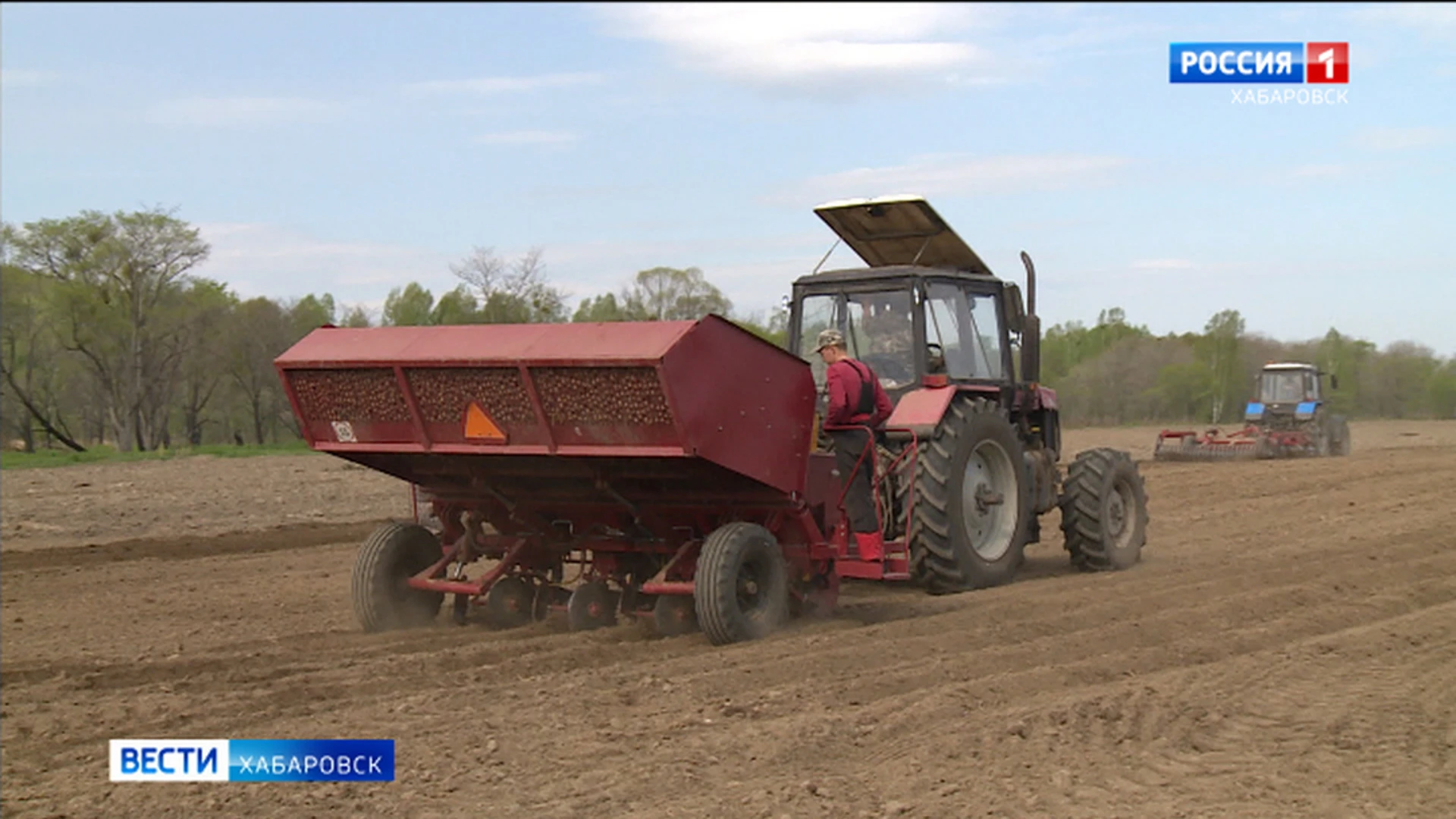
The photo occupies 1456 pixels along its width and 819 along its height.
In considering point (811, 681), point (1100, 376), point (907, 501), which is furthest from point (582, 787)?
point (1100, 376)

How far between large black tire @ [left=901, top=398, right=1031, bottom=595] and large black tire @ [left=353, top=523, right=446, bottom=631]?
2946mm

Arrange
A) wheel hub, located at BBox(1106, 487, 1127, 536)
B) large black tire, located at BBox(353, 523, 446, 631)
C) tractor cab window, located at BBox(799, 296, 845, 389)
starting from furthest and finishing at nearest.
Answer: wheel hub, located at BBox(1106, 487, 1127, 536) < tractor cab window, located at BBox(799, 296, 845, 389) < large black tire, located at BBox(353, 523, 446, 631)

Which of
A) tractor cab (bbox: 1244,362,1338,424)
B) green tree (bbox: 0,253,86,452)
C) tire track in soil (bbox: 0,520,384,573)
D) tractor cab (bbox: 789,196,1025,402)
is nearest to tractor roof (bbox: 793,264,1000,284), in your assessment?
tractor cab (bbox: 789,196,1025,402)

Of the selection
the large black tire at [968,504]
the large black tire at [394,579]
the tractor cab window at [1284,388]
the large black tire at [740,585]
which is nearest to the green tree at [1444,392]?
the tractor cab window at [1284,388]

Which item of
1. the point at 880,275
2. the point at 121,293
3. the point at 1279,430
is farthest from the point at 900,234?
the point at 121,293

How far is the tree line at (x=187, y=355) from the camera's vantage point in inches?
1492

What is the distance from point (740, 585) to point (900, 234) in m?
3.47

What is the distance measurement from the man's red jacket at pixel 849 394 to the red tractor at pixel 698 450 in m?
0.25

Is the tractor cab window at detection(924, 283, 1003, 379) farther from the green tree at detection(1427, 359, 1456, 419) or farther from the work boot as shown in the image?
the green tree at detection(1427, 359, 1456, 419)

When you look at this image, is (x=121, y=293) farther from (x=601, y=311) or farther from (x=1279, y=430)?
(x=1279, y=430)

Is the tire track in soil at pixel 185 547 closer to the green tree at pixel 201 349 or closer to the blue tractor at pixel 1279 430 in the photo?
the blue tractor at pixel 1279 430

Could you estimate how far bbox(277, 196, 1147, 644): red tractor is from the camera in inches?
273

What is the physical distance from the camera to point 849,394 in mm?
8391

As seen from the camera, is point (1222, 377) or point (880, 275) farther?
point (1222, 377)
